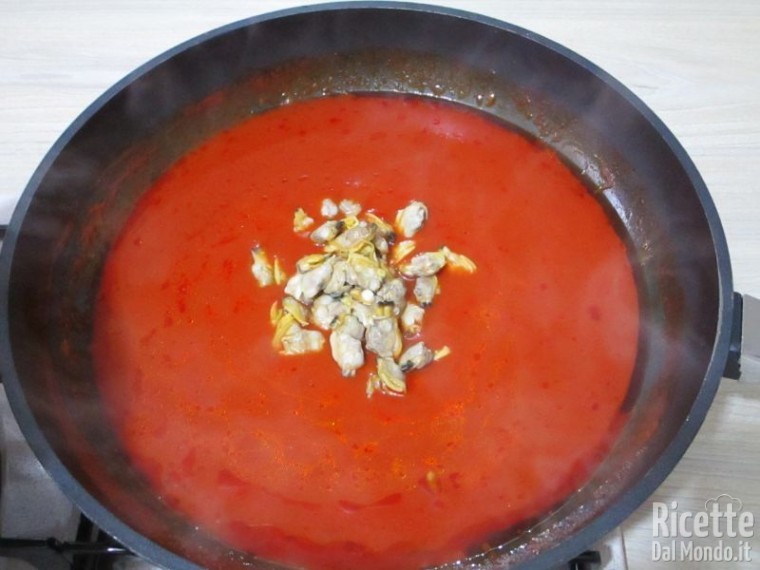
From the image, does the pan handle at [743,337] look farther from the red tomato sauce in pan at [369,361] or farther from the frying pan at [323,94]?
the red tomato sauce in pan at [369,361]

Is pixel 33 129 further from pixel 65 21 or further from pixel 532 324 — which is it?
pixel 532 324

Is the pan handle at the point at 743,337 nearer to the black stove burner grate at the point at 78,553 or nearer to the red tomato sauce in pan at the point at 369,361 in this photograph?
the red tomato sauce in pan at the point at 369,361

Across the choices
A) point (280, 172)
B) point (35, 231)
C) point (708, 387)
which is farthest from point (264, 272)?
point (708, 387)

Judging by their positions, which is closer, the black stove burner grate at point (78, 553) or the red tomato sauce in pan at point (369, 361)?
the black stove burner grate at point (78, 553)

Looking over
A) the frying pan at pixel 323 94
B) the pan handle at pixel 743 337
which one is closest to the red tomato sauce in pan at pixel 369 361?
the frying pan at pixel 323 94

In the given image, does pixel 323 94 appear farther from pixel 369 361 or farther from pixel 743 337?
pixel 743 337

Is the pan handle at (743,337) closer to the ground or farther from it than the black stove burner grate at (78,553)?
farther from it

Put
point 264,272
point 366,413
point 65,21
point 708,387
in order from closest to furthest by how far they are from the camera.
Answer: point 708,387 → point 366,413 → point 264,272 → point 65,21
